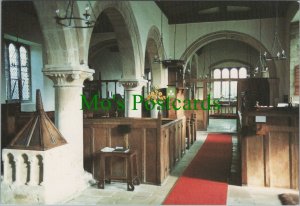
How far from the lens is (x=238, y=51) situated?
19.2 m

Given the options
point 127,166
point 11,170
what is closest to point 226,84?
point 127,166

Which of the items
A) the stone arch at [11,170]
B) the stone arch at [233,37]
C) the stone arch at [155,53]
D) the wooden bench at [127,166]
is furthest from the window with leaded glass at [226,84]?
the stone arch at [11,170]

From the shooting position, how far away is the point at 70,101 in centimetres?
491

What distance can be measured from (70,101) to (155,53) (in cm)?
630

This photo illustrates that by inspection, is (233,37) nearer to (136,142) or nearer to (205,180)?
(205,180)

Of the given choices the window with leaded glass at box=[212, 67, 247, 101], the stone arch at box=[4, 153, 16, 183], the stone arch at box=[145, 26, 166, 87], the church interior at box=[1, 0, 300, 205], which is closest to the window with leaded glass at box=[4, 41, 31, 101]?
the church interior at box=[1, 0, 300, 205]

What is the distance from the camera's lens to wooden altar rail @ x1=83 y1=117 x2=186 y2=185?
17.6ft

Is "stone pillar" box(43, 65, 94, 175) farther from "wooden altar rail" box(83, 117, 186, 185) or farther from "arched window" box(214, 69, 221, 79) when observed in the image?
"arched window" box(214, 69, 221, 79)

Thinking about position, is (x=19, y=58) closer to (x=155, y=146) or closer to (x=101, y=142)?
(x=101, y=142)

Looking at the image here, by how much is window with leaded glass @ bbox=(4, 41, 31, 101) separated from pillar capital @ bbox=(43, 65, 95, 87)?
4.67 m

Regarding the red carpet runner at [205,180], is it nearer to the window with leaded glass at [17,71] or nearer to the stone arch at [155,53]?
the stone arch at [155,53]

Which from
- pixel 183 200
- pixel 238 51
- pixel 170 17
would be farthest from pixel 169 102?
pixel 238 51

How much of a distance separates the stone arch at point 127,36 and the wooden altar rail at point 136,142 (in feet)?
7.90

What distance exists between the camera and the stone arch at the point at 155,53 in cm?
1005
